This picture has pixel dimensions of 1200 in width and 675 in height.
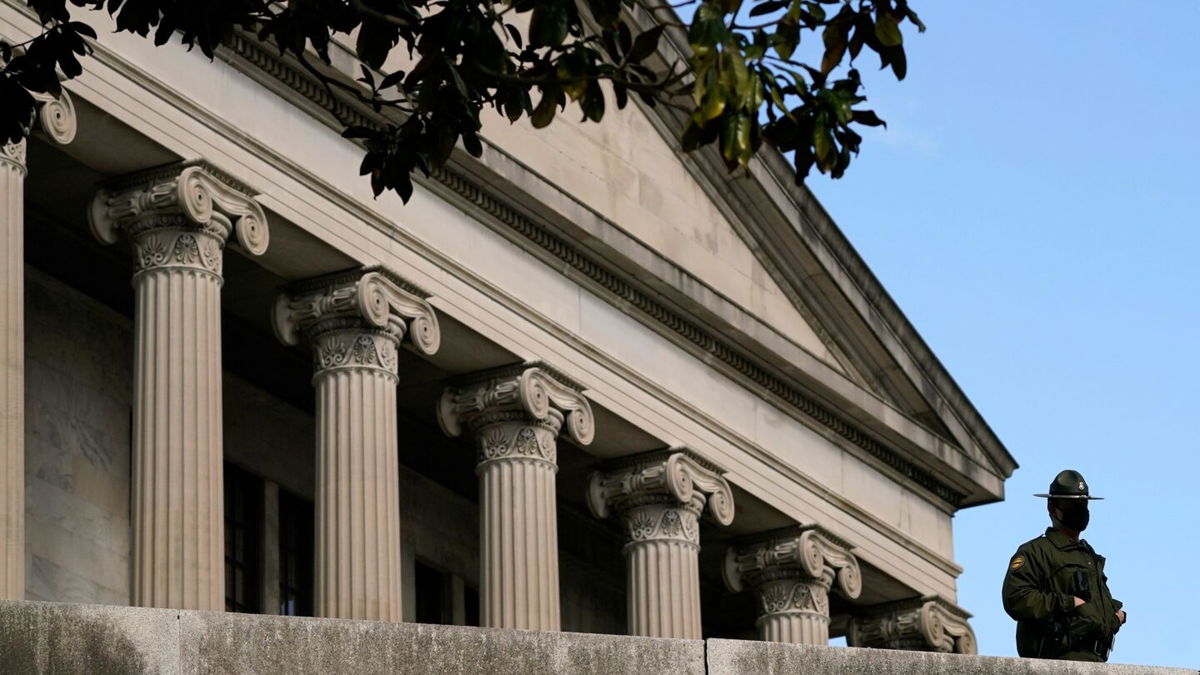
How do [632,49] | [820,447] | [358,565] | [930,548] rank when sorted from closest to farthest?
→ 1. [632,49]
2. [358,565]
3. [820,447]
4. [930,548]

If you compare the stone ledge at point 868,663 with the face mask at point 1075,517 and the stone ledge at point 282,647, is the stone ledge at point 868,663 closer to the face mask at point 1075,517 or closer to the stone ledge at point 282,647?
the stone ledge at point 282,647

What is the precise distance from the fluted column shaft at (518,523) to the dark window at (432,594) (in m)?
4.17

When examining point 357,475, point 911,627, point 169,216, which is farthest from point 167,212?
point 911,627

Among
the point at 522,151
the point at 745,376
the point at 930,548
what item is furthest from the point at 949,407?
the point at 522,151

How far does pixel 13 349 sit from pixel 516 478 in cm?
960

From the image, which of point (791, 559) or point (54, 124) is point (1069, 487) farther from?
point (791, 559)

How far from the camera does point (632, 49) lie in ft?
50.7

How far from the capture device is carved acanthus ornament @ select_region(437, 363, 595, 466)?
3588 cm

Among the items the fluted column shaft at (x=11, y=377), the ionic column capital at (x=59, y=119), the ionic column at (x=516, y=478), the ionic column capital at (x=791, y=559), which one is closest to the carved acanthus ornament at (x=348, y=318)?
the ionic column at (x=516, y=478)

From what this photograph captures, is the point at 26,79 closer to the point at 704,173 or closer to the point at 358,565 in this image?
the point at 358,565

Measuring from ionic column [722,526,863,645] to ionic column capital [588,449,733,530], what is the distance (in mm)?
2487

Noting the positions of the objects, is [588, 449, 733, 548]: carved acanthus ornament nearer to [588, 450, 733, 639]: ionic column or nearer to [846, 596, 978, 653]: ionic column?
[588, 450, 733, 639]: ionic column

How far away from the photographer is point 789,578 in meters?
42.3

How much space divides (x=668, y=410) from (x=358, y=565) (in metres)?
8.54
